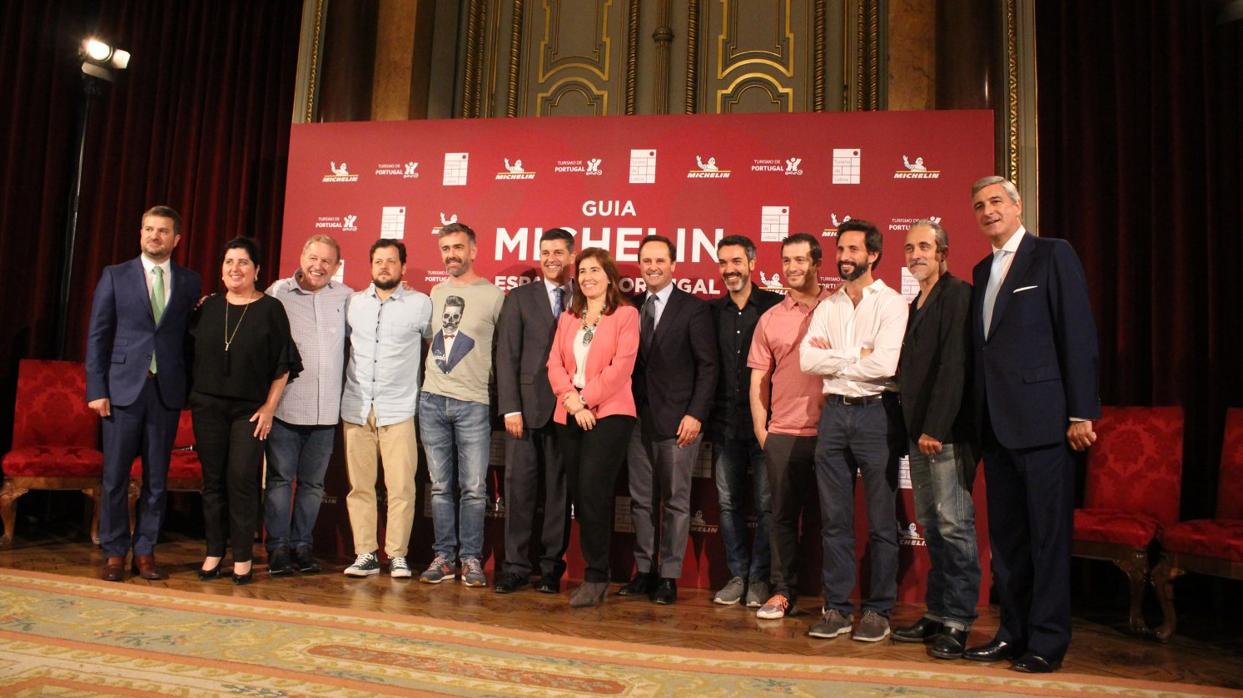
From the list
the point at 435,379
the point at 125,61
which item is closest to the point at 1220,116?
the point at 435,379

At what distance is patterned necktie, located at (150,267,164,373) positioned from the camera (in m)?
3.86

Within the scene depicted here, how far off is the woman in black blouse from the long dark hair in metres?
1.32

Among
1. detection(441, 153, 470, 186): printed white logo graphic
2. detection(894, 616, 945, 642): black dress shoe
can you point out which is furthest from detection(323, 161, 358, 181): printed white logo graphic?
detection(894, 616, 945, 642): black dress shoe

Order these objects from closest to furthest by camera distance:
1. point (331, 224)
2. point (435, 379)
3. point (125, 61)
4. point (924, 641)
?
point (924, 641), point (435, 379), point (331, 224), point (125, 61)

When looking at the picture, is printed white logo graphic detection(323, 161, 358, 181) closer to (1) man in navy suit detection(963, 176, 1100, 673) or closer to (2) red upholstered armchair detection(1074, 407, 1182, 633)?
(1) man in navy suit detection(963, 176, 1100, 673)

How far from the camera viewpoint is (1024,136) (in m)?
4.98

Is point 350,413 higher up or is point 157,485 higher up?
point 350,413

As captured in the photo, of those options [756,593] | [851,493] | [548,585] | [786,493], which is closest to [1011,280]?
[851,493]

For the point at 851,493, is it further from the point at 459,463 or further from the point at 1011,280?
the point at 459,463

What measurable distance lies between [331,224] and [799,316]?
107 inches

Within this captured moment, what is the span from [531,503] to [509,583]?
0.37 m

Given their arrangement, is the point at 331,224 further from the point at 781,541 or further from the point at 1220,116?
the point at 1220,116

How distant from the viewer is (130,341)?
3.80 metres

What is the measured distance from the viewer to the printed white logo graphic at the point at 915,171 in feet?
14.1
